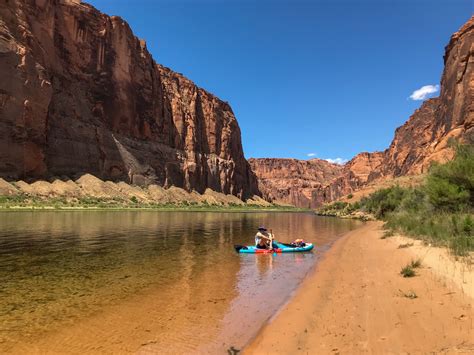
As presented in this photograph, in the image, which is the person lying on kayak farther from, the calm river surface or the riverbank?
the riverbank

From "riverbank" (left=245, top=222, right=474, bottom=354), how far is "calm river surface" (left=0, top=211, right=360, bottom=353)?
2.69 feet

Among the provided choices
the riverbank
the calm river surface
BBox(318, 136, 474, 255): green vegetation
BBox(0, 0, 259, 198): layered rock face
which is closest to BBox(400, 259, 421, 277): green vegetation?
the riverbank

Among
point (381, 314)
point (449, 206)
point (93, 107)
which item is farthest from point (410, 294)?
point (93, 107)

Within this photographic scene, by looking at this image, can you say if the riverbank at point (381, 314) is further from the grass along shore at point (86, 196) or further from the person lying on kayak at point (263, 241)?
the grass along shore at point (86, 196)

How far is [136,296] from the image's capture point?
10.3 m

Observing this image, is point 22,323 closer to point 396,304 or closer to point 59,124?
point 396,304

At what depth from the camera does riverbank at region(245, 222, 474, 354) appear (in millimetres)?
6090

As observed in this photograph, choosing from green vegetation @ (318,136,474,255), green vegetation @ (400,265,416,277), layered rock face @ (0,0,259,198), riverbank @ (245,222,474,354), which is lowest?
riverbank @ (245,222,474,354)

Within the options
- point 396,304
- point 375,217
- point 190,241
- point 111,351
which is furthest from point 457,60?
point 111,351

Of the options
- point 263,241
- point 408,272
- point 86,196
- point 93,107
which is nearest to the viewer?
point 408,272

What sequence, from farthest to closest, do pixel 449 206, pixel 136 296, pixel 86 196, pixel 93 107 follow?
pixel 93 107 < pixel 86 196 < pixel 449 206 < pixel 136 296

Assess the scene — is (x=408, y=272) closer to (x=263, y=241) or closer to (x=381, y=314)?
(x=381, y=314)

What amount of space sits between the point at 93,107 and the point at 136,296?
9496 centimetres

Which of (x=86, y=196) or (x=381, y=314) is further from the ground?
(x=86, y=196)
